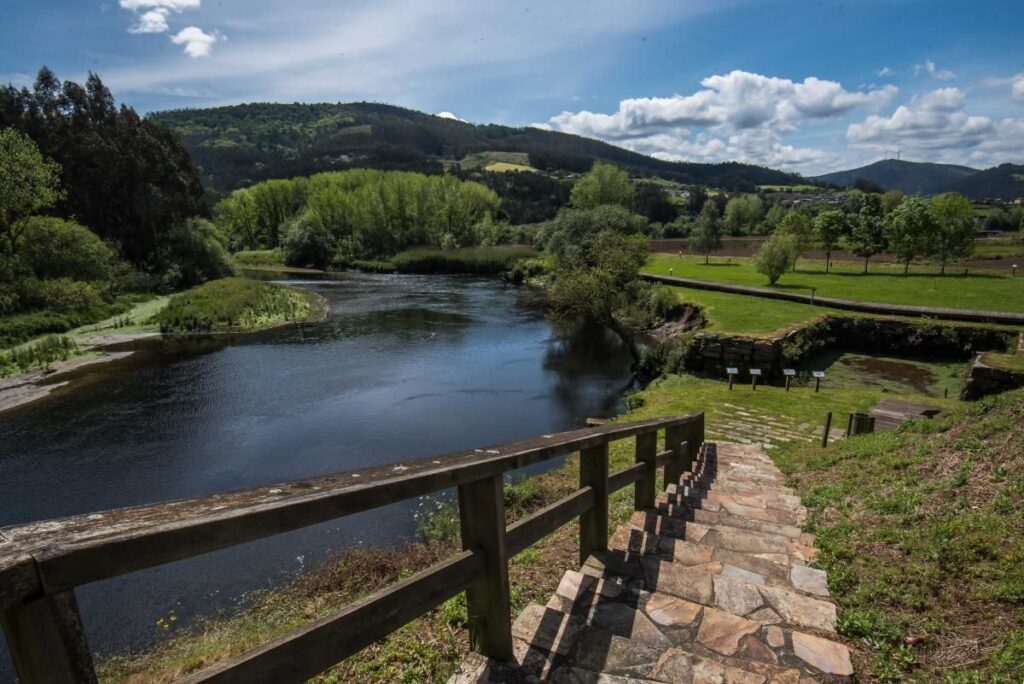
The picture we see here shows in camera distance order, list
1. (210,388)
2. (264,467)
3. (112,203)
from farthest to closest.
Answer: (112,203)
(210,388)
(264,467)

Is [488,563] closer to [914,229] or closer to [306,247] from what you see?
[914,229]

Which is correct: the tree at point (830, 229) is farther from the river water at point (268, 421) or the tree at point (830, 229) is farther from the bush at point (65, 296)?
the bush at point (65, 296)

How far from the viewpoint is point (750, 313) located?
2809 cm

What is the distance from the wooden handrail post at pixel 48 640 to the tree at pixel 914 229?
5383 cm

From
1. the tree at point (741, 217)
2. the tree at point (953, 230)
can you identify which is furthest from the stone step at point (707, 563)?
the tree at point (741, 217)

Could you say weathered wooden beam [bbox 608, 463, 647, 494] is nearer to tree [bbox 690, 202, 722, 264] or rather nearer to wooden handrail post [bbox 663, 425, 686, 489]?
wooden handrail post [bbox 663, 425, 686, 489]

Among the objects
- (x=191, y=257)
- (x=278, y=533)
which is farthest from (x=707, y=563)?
(x=191, y=257)

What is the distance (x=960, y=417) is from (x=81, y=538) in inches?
384

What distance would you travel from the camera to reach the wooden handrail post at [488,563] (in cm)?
271

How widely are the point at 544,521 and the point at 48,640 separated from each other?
253 centimetres

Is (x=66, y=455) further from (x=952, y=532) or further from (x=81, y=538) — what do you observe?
(x=952, y=532)

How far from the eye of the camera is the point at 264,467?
14.8 m

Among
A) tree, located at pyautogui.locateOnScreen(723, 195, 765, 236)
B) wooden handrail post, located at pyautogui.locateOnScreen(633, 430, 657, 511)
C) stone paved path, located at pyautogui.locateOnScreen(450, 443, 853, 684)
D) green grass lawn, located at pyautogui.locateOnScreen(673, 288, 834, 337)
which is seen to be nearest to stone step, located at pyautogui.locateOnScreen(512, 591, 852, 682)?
stone paved path, located at pyautogui.locateOnScreen(450, 443, 853, 684)

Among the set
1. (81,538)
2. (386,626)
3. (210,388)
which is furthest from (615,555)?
(210,388)
